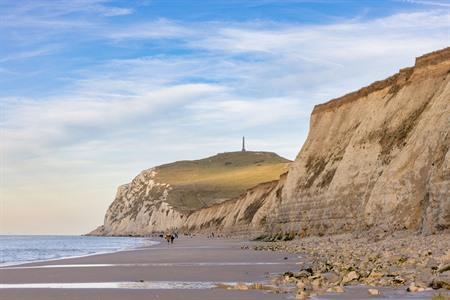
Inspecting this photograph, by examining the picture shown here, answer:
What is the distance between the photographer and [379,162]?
114ft

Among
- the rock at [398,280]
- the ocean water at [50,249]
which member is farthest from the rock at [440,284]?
the ocean water at [50,249]

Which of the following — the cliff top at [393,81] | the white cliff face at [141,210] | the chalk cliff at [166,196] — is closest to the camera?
the cliff top at [393,81]

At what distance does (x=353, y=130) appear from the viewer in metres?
44.4

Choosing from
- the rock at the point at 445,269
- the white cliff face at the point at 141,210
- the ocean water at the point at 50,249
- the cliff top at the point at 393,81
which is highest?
the cliff top at the point at 393,81

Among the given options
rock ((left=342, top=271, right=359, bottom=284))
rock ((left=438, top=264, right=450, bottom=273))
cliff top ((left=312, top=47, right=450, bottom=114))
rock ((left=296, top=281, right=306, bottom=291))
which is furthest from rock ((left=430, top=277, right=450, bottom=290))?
cliff top ((left=312, top=47, right=450, bottom=114))

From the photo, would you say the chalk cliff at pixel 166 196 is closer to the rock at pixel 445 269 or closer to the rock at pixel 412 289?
the rock at pixel 445 269

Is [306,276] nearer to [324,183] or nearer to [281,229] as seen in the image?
[324,183]

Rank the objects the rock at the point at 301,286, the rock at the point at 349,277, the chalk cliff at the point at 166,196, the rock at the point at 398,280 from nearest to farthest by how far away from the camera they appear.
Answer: the rock at the point at 301,286, the rock at the point at 398,280, the rock at the point at 349,277, the chalk cliff at the point at 166,196

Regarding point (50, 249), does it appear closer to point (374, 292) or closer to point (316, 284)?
point (316, 284)

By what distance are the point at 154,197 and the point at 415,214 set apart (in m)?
134

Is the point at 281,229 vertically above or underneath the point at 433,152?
underneath

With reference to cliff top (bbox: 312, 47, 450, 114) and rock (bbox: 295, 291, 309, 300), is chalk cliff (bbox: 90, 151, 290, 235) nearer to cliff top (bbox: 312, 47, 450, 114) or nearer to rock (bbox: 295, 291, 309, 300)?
cliff top (bbox: 312, 47, 450, 114)

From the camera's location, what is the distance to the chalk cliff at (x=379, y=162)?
2648cm

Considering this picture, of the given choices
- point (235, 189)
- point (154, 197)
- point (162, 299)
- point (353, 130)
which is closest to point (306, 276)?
point (162, 299)
